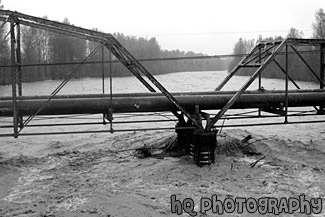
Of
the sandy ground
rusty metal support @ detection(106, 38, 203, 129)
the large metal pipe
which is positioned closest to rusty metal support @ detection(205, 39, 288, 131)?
rusty metal support @ detection(106, 38, 203, 129)

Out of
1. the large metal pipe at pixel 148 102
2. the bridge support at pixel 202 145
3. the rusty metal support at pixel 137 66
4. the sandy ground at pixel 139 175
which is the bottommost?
the sandy ground at pixel 139 175

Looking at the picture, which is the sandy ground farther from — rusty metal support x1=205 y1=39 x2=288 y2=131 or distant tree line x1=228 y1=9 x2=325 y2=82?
distant tree line x1=228 y1=9 x2=325 y2=82

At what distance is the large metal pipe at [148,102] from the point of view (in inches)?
325

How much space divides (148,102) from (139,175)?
1.72 m

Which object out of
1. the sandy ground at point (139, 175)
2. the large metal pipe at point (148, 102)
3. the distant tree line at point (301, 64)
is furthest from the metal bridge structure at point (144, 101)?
the distant tree line at point (301, 64)

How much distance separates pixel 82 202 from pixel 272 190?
3.46m

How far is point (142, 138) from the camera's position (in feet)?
37.2

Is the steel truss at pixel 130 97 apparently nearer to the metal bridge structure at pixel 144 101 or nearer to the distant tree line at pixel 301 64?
the metal bridge structure at pixel 144 101

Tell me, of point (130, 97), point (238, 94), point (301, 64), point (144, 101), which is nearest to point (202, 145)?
point (238, 94)

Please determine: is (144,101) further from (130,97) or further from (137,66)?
(137,66)

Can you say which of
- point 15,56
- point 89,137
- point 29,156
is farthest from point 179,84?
point 15,56

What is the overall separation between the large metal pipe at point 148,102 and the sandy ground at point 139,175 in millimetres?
1237

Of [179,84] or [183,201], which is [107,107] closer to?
[183,201]

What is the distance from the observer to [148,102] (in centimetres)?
864
